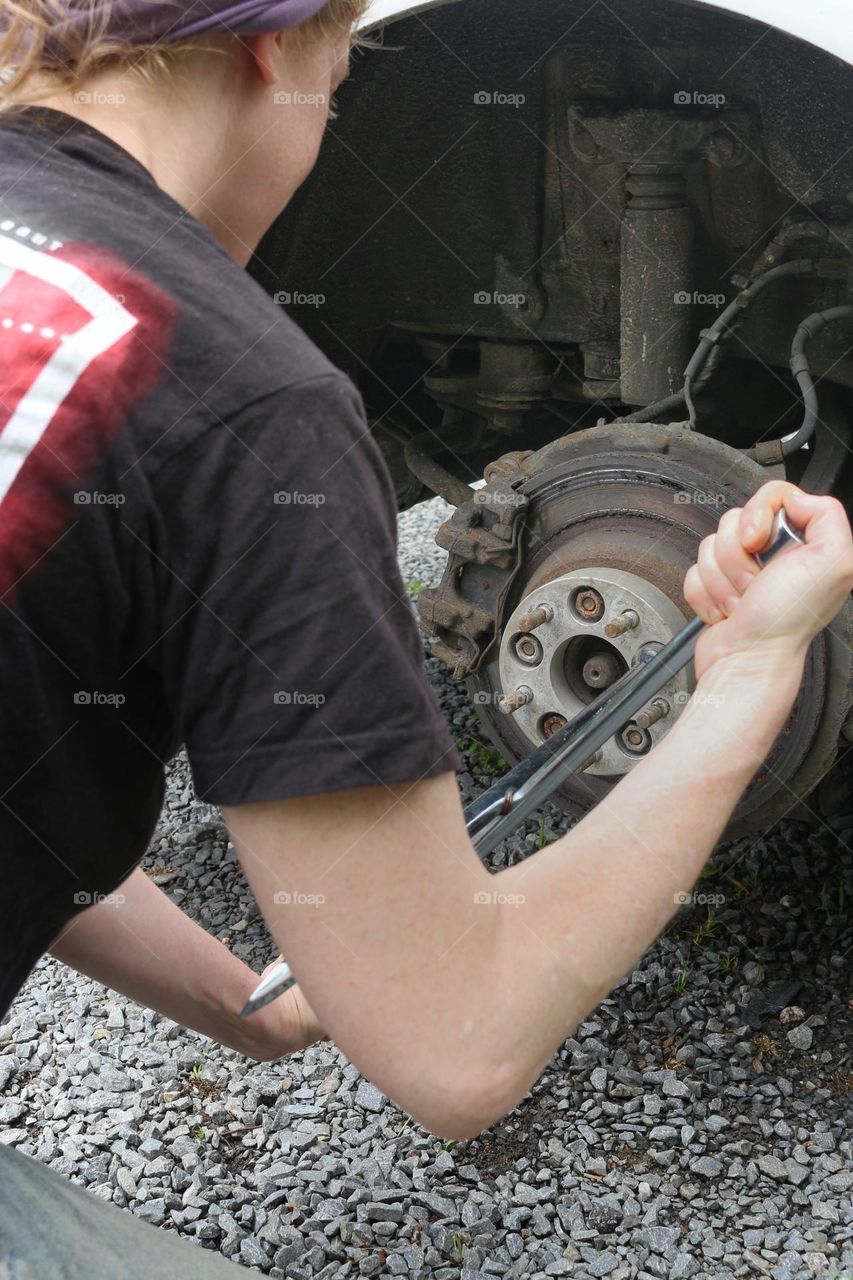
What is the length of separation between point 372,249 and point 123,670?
179cm

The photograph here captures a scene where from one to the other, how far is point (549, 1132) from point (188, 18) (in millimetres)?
1529

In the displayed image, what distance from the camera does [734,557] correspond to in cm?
118

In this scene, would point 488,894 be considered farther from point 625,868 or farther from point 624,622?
point 624,622

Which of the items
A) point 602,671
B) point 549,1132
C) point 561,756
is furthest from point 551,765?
point 549,1132

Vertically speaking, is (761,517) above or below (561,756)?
above

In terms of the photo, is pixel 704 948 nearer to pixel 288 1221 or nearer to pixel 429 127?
pixel 288 1221

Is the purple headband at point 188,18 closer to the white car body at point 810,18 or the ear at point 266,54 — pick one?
the ear at point 266,54

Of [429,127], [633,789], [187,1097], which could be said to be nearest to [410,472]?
[429,127]

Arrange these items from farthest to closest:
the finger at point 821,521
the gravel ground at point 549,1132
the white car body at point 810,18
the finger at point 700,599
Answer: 1. the gravel ground at point 549,1132
2. the white car body at point 810,18
3. the finger at point 700,599
4. the finger at point 821,521

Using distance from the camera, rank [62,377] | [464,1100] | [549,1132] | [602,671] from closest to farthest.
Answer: [62,377]
[464,1100]
[549,1132]
[602,671]

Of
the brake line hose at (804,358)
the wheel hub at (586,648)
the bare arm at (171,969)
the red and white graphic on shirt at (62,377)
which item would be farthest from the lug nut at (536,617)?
the red and white graphic on shirt at (62,377)

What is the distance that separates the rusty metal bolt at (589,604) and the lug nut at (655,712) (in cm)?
15

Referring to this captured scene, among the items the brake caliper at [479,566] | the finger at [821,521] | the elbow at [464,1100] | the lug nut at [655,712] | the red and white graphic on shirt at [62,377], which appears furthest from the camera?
the brake caliper at [479,566]

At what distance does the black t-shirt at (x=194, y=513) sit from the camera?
2.62 feet
